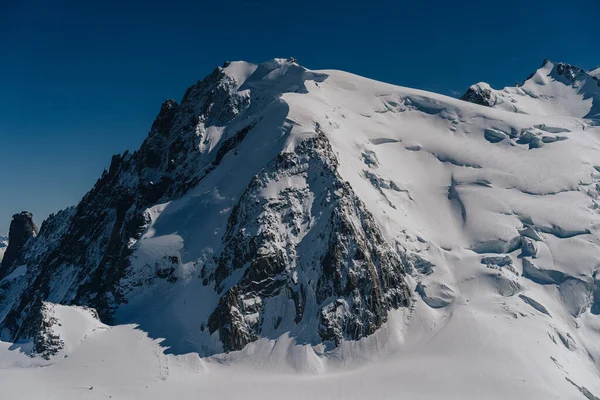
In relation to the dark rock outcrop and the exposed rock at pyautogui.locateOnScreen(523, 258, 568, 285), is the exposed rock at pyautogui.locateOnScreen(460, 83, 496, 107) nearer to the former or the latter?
the dark rock outcrop

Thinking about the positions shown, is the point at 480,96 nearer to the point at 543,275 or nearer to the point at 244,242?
the point at 543,275

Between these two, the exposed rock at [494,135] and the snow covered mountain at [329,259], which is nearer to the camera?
the snow covered mountain at [329,259]

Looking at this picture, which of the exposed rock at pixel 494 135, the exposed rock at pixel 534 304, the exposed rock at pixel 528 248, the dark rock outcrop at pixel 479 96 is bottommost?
the exposed rock at pixel 534 304

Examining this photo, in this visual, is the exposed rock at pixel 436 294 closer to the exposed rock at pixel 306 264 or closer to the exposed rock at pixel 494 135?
the exposed rock at pixel 306 264

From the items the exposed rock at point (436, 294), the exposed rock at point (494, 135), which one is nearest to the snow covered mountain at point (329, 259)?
the exposed rock at point (436, 294)

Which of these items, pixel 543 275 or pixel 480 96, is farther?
pixel 480 96

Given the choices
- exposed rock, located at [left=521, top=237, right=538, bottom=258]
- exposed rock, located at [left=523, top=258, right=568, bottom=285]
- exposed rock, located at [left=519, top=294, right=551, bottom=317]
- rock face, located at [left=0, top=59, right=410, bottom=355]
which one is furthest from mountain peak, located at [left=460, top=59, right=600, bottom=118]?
exposed rock, located at [left=519, top=294, right=551, bottom=317]

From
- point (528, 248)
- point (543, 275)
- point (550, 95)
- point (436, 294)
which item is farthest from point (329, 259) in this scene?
point (550, 95)

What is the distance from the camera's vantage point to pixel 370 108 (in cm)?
15250

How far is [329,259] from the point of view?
9769 cm

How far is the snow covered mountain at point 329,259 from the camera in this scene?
8856cm

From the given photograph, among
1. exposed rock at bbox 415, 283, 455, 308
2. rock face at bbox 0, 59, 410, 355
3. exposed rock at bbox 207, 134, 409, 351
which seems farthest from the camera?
exposed rock at bbox 415, 283, 455, 308

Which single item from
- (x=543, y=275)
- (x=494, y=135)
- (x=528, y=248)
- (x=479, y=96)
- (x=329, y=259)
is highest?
(x=479, y=96)

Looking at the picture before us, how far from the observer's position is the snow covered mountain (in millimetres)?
88562
